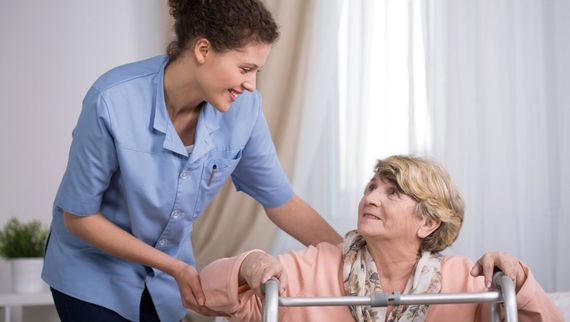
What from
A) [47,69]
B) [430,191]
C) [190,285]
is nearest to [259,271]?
[190,285]

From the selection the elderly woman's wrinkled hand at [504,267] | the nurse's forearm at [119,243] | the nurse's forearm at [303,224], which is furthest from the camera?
the nurse's forearm at [303,224]

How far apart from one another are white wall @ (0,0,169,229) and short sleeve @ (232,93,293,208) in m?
1.80

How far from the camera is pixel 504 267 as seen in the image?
1.76 m

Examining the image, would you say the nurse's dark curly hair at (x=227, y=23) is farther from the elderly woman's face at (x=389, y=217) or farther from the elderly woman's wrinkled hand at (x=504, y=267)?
the elderly woman's wrinkled hand at (x=504, y=267)

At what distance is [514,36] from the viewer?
12.1ft

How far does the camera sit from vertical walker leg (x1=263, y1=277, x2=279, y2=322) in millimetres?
1619

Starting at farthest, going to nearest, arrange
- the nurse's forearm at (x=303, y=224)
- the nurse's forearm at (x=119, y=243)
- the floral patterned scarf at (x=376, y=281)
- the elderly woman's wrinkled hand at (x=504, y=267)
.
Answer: the nurse's forearm at (x=303, y=224), the floral patterned scarf at (x=376, y=281), the nurse's forearm at (x=119, y=243), the elderly woman's wrinkled hand at (x=504, y=267)

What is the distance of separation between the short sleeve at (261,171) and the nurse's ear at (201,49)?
0.29 metres

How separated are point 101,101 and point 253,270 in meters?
0.49

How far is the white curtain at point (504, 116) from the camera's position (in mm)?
3641

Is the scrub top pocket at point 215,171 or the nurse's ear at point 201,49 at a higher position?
the nurse's ear at point 201,49

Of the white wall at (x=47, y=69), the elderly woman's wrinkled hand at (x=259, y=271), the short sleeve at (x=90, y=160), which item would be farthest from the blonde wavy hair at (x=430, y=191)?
the white wall at (x=47, y=69)

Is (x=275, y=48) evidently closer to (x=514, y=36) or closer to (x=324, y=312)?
(x=514, y=36)

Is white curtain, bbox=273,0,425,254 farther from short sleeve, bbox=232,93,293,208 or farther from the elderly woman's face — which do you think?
the elderly woman's face
